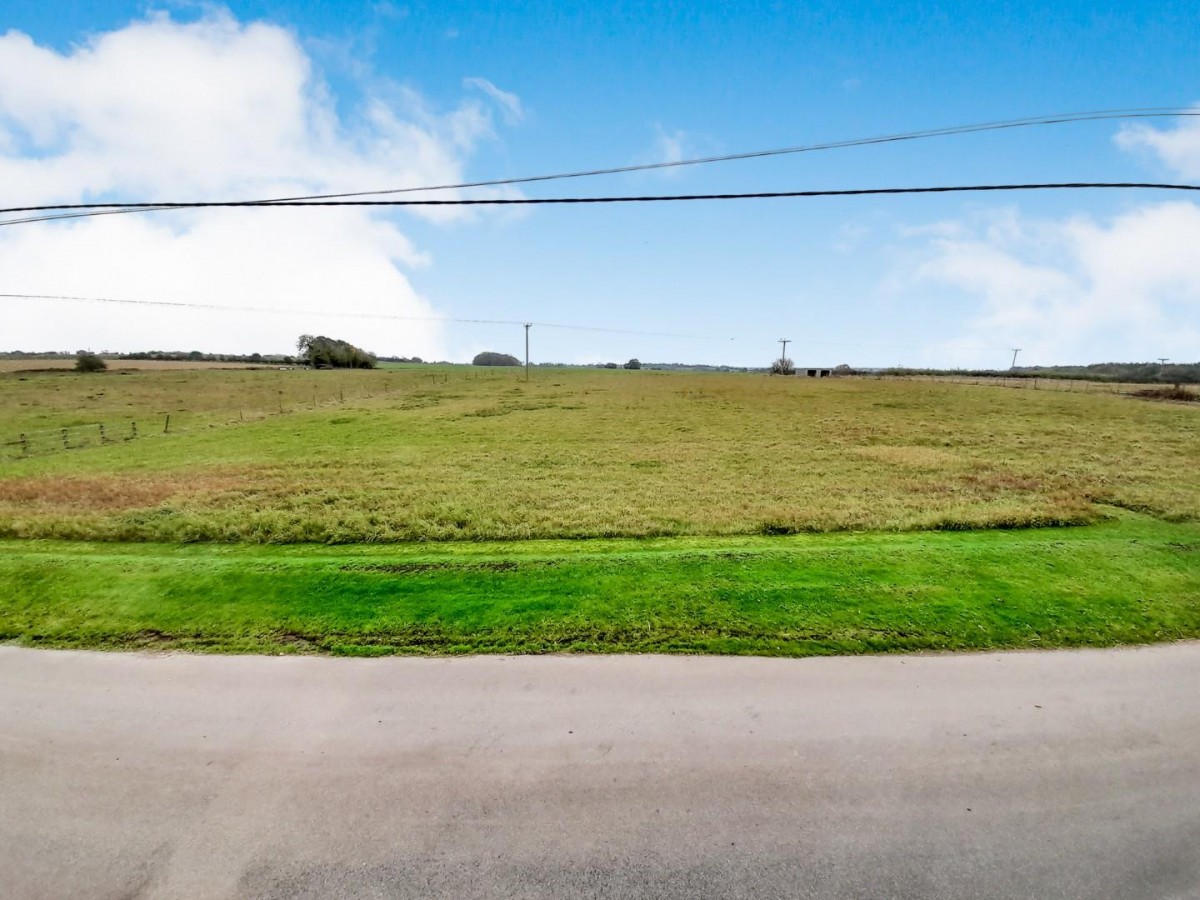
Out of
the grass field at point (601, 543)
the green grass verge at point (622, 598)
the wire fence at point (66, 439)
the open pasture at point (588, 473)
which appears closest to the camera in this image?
the green grass verge at point (622, 598)

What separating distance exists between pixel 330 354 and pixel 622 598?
132806mm

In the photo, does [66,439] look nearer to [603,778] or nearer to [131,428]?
[131,428]

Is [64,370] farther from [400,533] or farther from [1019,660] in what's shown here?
[1019,660]

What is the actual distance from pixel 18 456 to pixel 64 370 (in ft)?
273

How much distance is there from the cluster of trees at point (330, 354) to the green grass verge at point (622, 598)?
411ft

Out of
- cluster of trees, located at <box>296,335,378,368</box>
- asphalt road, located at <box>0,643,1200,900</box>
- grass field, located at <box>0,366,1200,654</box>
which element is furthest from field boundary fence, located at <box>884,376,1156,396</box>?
cluster of trees, located at <box>296,335,378,368</box>

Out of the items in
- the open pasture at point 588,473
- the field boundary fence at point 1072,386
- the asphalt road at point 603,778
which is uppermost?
the field boundary fence at point 1072,386

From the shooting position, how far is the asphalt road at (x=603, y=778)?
3.98 m

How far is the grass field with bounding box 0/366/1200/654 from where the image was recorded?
756cm

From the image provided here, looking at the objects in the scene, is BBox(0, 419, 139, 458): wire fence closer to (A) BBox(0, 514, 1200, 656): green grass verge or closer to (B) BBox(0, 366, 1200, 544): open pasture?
(B) BBox(0, 366, 1200, 544): open pasture

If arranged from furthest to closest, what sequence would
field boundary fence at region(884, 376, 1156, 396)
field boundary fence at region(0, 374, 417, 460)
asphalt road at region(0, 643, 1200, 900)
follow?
field boundary fence at region(884, 376, 1156, 396), field boundary fence at region(0, 374, 417, 460), asphalt road at region(0, 643, 1200, 900)

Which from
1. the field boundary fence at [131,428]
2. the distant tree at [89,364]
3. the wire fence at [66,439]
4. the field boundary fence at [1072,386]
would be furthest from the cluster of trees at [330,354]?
the field boundary fence at [1072,386]

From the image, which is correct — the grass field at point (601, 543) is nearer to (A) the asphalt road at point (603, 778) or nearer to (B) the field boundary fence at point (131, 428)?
(B) the field boundary fence at point (131, 428)

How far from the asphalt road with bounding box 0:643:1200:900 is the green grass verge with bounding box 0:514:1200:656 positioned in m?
0.61
